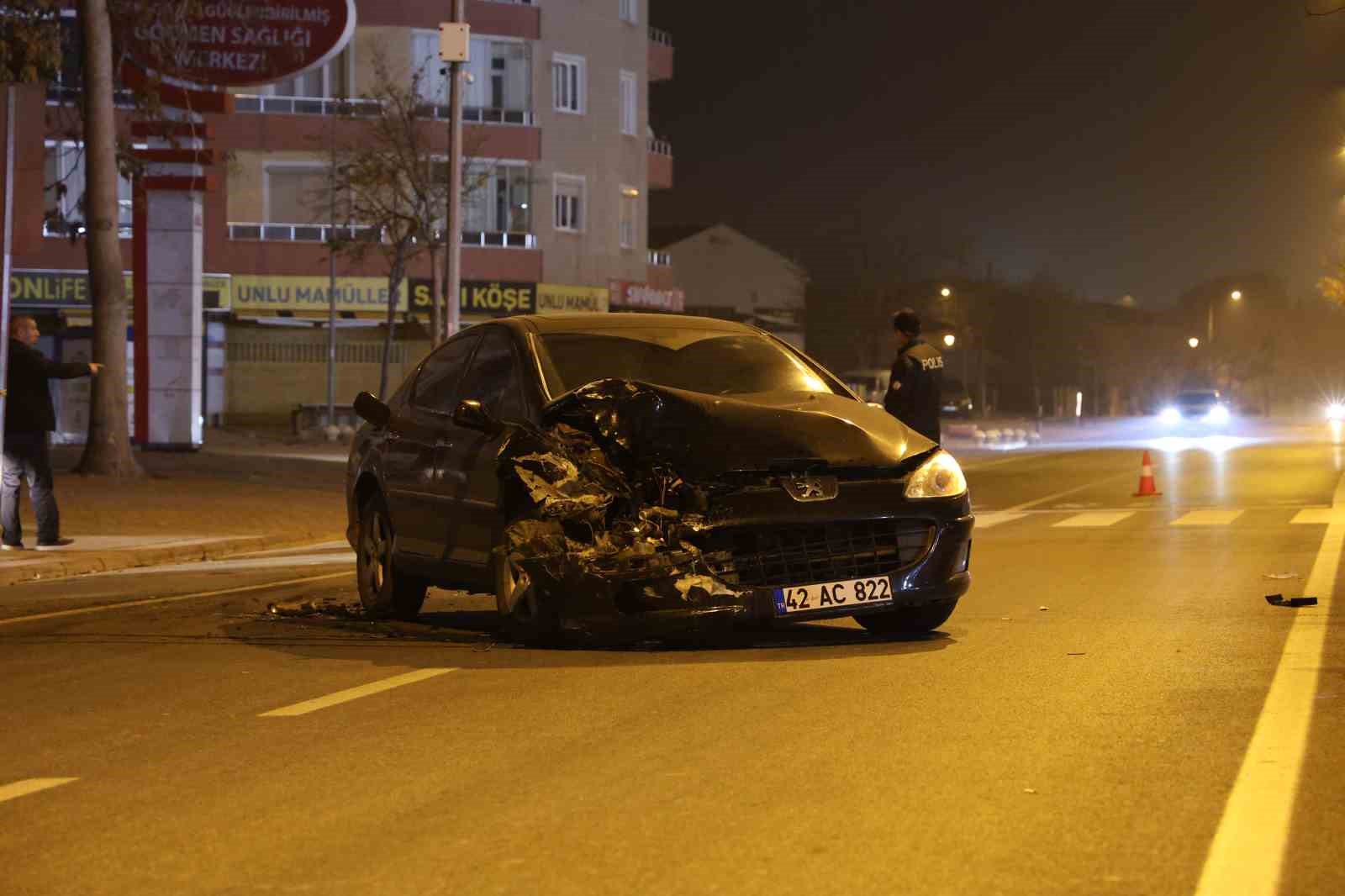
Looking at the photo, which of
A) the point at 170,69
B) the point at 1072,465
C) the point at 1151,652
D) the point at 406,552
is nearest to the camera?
the point at 1151,652

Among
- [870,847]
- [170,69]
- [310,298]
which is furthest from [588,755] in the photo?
[310,298]

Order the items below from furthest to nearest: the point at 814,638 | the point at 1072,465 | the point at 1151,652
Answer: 1. the point at 1072,465
2. the point at 814,638
3. the point at 1151,652

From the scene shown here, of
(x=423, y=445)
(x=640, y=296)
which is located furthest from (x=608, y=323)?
(x=640, y=296)

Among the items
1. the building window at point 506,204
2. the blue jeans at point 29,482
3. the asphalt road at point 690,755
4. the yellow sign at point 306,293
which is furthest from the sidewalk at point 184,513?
the building window at point 506,204

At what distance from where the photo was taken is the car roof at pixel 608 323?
36.1ft

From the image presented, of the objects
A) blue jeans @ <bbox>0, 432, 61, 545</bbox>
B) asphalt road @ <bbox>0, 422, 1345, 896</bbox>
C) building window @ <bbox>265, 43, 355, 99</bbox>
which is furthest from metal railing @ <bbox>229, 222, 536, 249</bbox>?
asphalt road @ <bbox>0, 422, 1345, 896</bbox>

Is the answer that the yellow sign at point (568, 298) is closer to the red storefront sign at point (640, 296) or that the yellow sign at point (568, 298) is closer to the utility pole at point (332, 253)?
the red storefront sign at point (640, 296)

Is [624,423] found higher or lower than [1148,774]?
higher

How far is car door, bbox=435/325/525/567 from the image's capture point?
1019cm

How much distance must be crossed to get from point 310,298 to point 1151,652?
4872 cm

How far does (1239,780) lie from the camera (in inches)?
244

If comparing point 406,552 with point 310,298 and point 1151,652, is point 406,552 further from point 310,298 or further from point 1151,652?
point 310,298

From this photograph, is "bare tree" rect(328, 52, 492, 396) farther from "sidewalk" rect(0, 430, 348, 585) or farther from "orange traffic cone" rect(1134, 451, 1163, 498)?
"orange traffic cone" rect(1134, 451, 1163, 498)

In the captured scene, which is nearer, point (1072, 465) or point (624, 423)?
point (624, 423)
